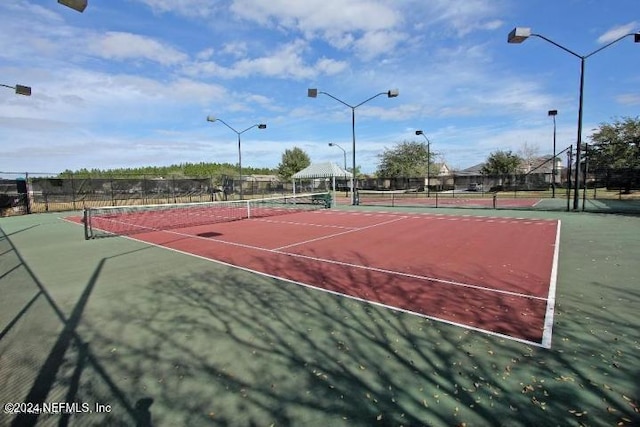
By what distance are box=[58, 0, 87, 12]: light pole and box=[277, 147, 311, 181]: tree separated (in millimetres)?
71210

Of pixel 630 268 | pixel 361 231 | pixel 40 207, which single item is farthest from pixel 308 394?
pixel 40 207

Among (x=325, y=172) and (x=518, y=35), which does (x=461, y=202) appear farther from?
(x=518, y=35)

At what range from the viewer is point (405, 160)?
67.6m

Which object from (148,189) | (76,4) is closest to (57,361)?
(76,4)

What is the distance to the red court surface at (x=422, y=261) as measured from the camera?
17.8 feet

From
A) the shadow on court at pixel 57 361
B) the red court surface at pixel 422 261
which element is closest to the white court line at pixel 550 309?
the red court surface at pixel 422 261

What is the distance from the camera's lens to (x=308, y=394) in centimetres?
336

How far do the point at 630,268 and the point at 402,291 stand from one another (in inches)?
210

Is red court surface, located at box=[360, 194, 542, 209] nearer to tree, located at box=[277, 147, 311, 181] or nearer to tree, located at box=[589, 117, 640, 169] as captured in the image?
tree, located at box=[589, 117, 640, 169]

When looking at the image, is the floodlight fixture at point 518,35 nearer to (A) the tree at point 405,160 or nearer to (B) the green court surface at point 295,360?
(B) the green court surface at point 295,360

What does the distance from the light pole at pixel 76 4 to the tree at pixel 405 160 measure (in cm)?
6220

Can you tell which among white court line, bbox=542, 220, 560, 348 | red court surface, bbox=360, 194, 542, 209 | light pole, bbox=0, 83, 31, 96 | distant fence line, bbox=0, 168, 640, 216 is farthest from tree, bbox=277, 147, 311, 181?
white court line, bbox=542, 220, 560, 348

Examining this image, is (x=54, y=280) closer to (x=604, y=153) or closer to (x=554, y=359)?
(x=554, y=359)

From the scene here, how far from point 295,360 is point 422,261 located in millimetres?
Result: 5461
